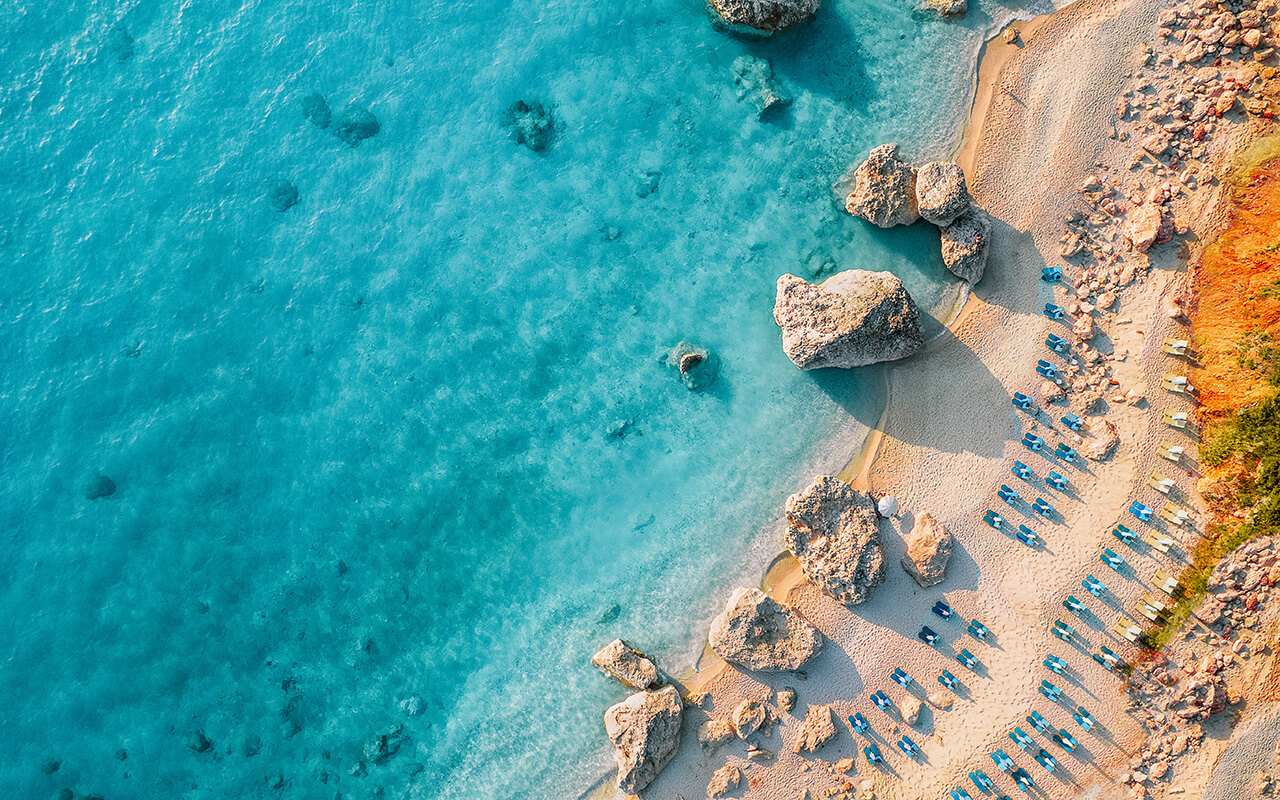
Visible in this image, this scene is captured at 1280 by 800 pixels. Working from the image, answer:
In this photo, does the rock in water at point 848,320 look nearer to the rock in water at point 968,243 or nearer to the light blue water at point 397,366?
the light blue water at point 397,366

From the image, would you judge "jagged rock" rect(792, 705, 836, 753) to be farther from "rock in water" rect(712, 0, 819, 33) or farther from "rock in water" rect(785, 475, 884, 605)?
"rock in water" rect(712, 0, 819, 33)

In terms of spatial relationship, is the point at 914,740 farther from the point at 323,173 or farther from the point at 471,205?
the point at 323,173

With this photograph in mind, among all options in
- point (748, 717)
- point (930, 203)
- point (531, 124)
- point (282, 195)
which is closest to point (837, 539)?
point (748, 717)

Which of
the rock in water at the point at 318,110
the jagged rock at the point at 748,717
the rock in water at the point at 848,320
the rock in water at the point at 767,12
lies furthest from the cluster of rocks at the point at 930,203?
the rock in water at the point at 318,110

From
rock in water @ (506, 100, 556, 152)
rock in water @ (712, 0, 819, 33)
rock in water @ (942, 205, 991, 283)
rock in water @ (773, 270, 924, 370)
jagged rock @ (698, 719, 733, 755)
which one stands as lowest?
jagged rock @ (698, 719, 733, 755)

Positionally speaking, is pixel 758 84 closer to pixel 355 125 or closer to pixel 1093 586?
pixel 355 125

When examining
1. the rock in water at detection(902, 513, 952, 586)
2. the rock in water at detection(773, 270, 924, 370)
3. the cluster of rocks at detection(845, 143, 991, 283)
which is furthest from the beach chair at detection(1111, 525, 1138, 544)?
the cluster of rocks at detection(845, 143, 991, 283)
